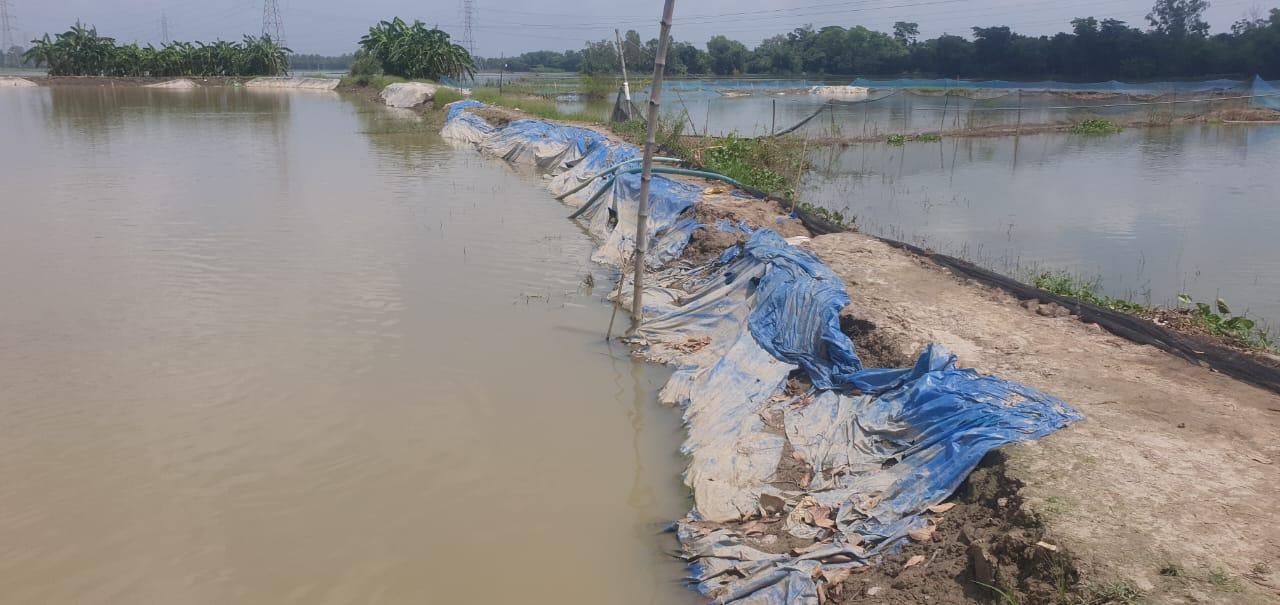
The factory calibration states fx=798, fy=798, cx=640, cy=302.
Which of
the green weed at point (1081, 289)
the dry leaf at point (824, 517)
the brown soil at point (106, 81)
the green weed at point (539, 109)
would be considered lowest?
the dry leaf at point (824, 517)

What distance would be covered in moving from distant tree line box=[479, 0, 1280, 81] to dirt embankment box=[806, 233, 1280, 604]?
3169 centimetres

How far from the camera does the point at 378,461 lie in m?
4.67

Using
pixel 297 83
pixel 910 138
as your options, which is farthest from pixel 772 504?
pixel 297 83

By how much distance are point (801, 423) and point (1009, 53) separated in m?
55.0

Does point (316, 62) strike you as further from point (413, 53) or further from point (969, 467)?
point (969, 467)

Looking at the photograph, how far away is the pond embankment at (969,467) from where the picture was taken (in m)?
3.03

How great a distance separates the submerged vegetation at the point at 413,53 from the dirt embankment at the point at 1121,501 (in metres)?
40.8

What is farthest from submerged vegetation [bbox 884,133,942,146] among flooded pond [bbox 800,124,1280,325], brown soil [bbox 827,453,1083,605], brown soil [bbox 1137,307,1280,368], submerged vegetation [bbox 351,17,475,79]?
submerged vegetation [bbox 351,17,475,79]

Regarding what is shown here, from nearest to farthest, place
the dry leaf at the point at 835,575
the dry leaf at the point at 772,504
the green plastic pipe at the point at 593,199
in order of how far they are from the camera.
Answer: the dry leaf at the point at 835,575 < the dry leaf at the point at 772,504 < the green plastic pipe at the point at 593,199

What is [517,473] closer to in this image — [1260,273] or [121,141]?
[1260,273]

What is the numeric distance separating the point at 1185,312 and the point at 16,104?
36.5 metres

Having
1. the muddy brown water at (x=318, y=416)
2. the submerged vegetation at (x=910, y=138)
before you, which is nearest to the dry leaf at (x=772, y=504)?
the muddy brown water at (x=318, y=416)

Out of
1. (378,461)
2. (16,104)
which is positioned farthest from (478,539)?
(16,104)

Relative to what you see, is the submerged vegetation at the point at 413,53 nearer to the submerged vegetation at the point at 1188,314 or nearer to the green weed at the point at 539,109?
the green weed at the point at 539,109
